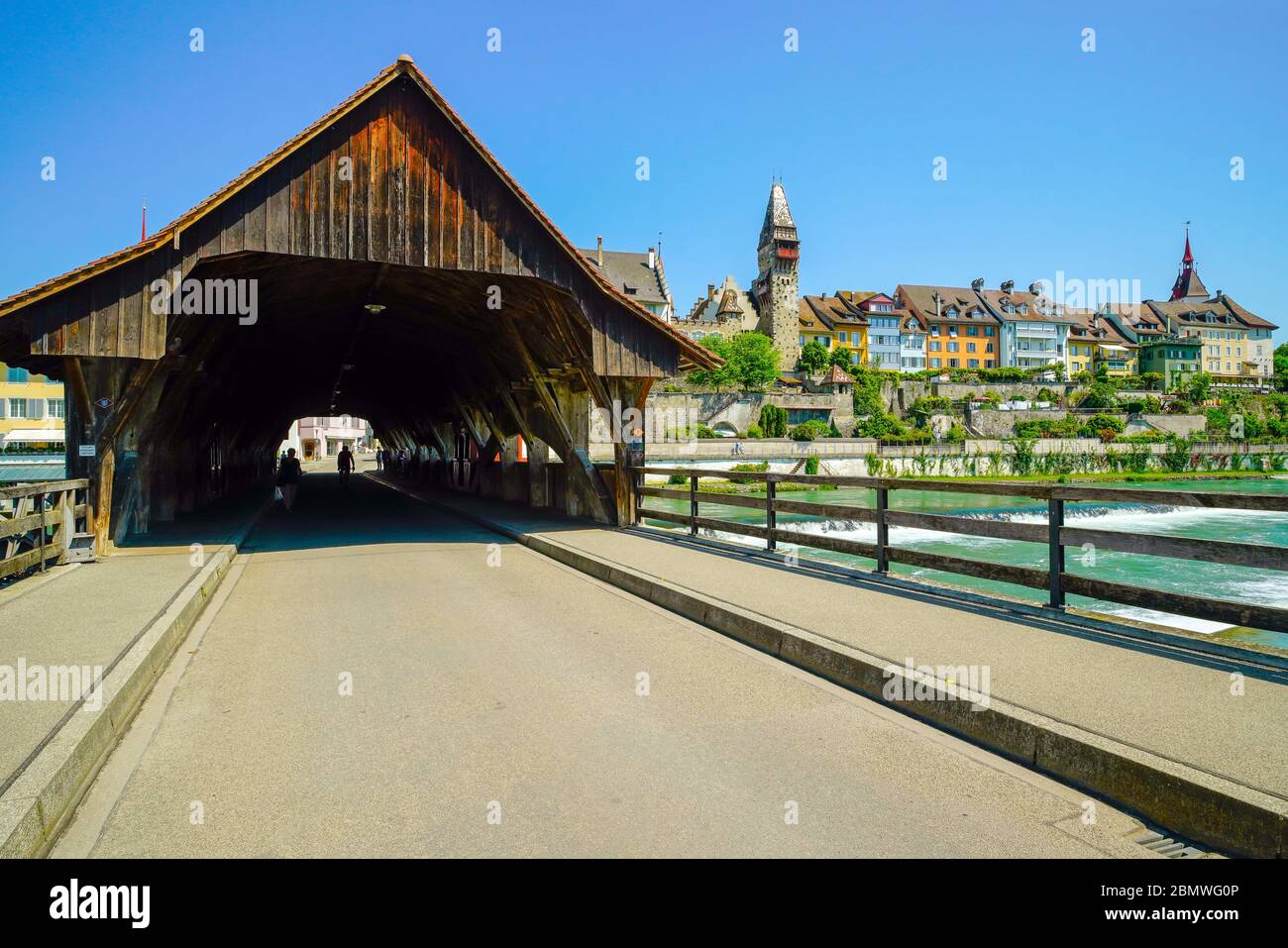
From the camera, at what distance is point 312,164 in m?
13.4

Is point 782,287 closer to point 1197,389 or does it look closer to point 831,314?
point 831,314

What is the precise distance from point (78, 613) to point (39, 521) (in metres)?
3.54

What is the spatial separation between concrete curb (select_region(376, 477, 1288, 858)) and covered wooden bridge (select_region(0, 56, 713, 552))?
31.6 ft

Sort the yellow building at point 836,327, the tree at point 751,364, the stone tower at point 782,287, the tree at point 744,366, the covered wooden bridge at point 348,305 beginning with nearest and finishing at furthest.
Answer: the covered wooden bridge at point 348,305 < the tree at point 744,366 < the tree at point 751,364 < the stone tower at point 782,287 < the yellow building at point 836,327

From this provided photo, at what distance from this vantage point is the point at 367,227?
13.9 metres

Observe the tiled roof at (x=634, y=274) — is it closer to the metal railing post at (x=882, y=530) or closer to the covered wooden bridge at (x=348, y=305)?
the covered wooden bridge at (x=348, y=305)

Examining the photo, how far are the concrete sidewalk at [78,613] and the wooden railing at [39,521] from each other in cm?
30

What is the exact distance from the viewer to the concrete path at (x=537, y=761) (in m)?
3.92

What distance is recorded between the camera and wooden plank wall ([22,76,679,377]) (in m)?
12.5

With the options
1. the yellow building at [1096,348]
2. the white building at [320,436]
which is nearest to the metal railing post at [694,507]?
the white building at [320,436]

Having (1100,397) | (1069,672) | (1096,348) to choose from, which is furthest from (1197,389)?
(1069,672)

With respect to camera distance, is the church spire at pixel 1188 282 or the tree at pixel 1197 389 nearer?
the tree at pixel 1197 389
